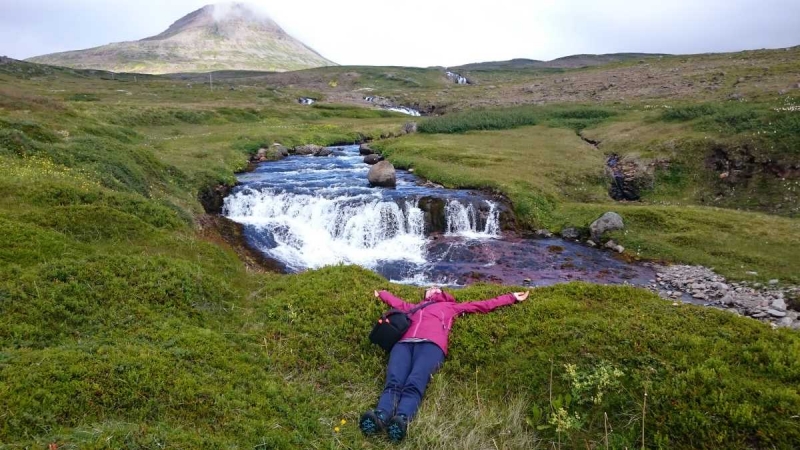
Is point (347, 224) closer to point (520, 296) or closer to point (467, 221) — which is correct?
point (467, 221)

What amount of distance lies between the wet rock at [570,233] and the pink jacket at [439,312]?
60.3 ft

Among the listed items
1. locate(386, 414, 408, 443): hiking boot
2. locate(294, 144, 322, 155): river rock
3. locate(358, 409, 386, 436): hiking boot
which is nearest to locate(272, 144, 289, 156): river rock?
locate(294, 144, 322, 155): river rock

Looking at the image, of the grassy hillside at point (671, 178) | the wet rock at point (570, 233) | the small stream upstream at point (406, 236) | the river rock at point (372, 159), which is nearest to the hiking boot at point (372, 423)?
the small stream upstream at point (406, 236)

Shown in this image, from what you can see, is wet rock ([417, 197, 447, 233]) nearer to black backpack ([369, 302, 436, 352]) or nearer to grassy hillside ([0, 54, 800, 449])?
grassy hillside ([0, 54, 800, 449])

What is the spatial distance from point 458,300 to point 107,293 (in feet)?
28.3

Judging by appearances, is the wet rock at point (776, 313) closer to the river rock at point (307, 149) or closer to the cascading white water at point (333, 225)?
the cascading white water at point (333, 225)

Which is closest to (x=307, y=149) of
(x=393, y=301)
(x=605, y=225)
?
(x=605, y=225)

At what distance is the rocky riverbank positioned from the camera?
18016 mm

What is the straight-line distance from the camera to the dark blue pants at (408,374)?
27.4 feet

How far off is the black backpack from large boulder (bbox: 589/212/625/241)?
21.0 metres

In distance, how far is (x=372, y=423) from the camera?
309 inches

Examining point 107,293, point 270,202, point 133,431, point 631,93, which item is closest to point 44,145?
point 270,202

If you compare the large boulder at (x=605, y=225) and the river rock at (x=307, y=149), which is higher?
the river rock at (x=307, y=149)

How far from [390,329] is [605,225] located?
71.6 ft
